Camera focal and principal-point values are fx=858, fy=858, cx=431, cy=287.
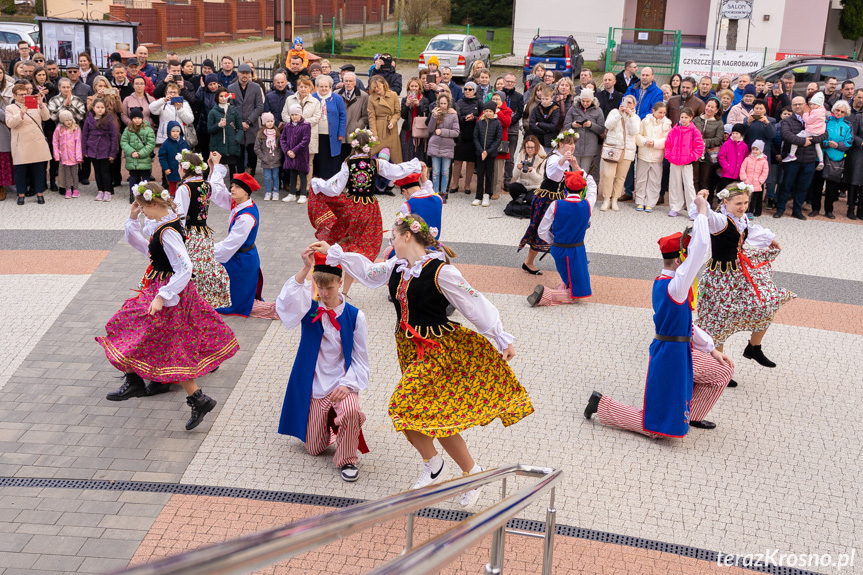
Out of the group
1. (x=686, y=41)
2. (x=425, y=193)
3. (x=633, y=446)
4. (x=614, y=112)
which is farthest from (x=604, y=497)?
(x=686, y=41)

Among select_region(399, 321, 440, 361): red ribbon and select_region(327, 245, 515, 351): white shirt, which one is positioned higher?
select_region(327, 245, 515, 351): white shirt

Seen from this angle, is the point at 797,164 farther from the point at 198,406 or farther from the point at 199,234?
the point at 198,406

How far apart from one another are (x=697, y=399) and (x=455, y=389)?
2.17 meters

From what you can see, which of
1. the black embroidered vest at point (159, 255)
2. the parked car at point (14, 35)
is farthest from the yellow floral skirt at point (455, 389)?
the parked car at point (14, 35)

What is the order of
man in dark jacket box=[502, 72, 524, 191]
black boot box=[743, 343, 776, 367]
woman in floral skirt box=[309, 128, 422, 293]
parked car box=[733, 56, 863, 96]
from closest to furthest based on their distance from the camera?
black boot box=[743, 343, 776, 367] → woman in floral skirt box=[309, 128, 422, 293] → man in dark jacket box=[502, 72, 524, 191] → parked car box=[733, 56, 863, 96]

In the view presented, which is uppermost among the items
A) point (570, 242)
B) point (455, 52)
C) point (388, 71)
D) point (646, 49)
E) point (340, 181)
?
point (646, 49)

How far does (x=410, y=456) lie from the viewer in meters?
6.11

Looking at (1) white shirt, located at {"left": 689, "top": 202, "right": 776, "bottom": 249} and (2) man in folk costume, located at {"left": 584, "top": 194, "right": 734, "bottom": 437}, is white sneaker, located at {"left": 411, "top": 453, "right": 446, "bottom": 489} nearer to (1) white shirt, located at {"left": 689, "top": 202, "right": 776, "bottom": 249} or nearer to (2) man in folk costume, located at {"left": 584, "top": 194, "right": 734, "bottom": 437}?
(2) man in folk costume, located at {"left": 584, "top": 194, "right": 734, "bottom": 437}

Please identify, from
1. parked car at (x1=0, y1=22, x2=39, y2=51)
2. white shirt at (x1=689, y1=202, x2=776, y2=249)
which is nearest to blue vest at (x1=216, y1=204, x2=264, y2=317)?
white shirt at (x1=689, y1=202, x2=776, y2=249)

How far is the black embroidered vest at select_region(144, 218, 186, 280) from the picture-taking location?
6.35m

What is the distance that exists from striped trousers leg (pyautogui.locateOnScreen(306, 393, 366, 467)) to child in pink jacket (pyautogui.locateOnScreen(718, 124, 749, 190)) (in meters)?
8.53

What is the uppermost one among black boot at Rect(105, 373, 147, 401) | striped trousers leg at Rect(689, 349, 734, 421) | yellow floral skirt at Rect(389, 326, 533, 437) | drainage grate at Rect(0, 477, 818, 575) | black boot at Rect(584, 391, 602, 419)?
yellow floral skirt at Rect(389, 326, 533, 437)

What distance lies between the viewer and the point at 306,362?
230 inches

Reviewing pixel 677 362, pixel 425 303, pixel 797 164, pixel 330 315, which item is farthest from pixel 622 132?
pixel 425 303
